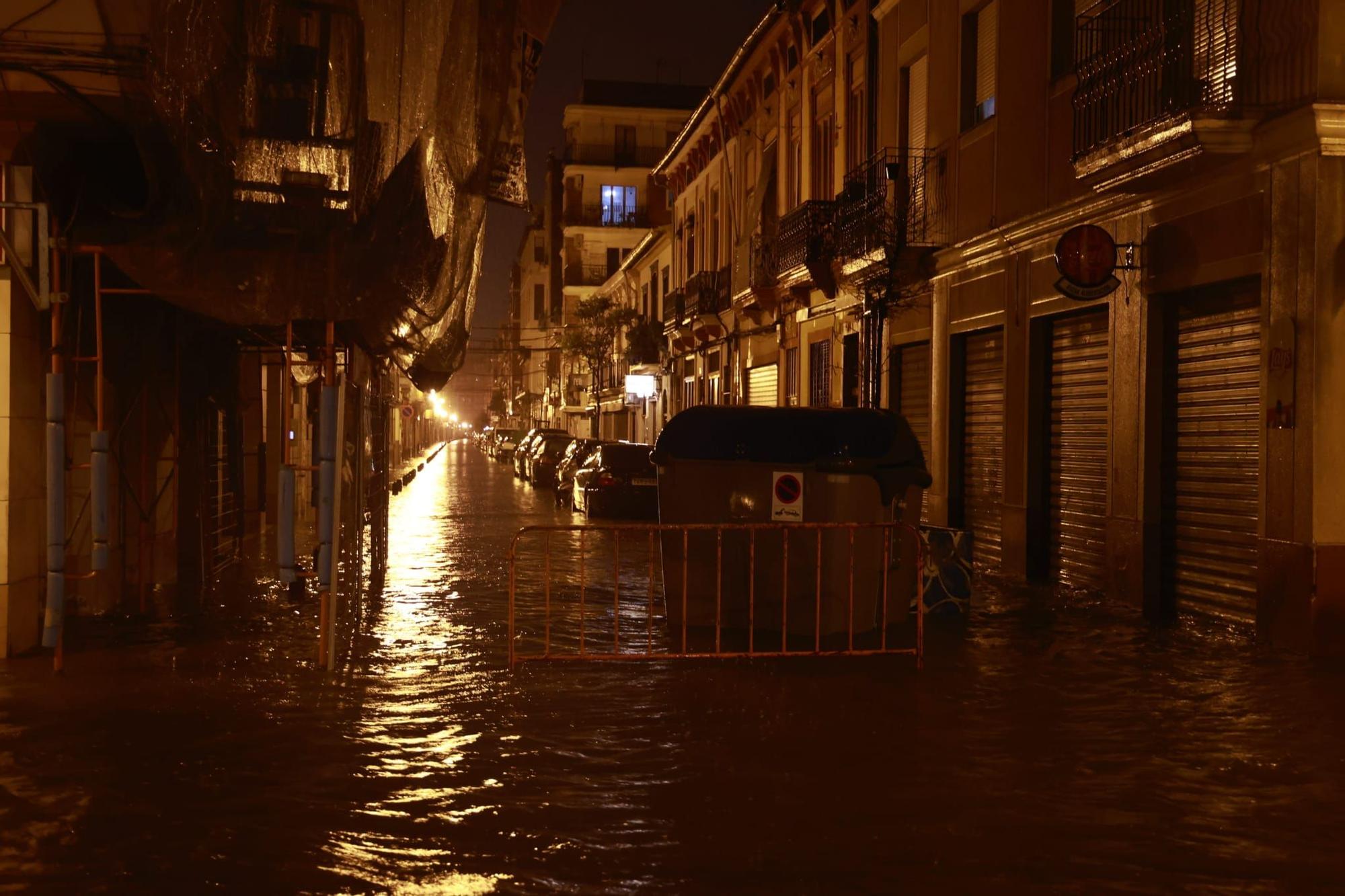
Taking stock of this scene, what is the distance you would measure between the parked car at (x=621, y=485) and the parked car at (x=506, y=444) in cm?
3955

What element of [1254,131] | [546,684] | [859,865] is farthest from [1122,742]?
[1254,131]

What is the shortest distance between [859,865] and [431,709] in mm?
3577

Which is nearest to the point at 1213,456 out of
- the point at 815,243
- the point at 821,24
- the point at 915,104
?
the point at 915,104

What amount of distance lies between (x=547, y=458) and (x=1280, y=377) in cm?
2726

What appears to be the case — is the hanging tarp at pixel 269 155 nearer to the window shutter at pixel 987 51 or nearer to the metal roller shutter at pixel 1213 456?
the metal roller shutter at pixel 1213 456

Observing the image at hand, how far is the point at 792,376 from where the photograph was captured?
25.9 meters

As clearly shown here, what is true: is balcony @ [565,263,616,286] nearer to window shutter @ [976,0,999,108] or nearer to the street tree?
the street tree

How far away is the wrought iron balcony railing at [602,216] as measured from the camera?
69.6 metres

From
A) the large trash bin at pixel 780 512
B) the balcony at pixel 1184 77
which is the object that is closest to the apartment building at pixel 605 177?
the balcony at pixel 1184 77

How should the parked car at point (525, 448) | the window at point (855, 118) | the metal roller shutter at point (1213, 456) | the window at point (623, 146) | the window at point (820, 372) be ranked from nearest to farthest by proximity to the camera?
the metal roller shutter at point (1213, 456), the window at point (855, 118), the window at point (820, 372), the parked car at point (525, 448), the window at point (623, 146)

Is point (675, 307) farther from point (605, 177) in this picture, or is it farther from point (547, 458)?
point (605, 177)

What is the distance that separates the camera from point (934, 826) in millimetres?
5648

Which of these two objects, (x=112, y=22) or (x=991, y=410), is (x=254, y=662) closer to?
(x=112, y=22)

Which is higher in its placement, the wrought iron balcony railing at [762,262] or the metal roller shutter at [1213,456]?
the wrought iron balcony railing at [762,262]
